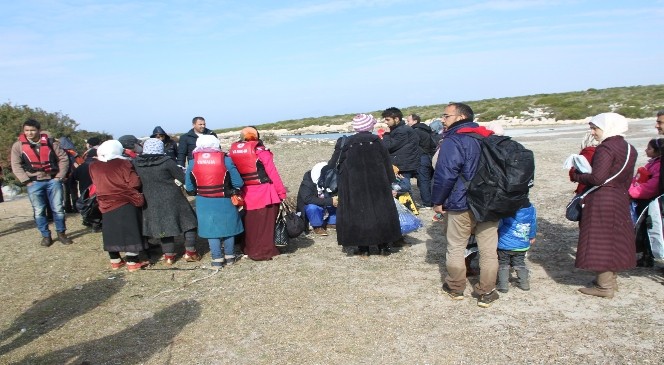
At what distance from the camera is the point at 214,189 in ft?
20.7

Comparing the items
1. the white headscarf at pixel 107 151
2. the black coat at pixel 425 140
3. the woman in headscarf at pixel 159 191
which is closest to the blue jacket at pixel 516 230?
the woman in headscarf at pixel 159 191

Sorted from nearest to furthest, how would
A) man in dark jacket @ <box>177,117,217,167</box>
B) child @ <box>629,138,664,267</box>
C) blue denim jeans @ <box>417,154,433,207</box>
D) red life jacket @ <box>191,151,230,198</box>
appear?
child @ <box>629,138,664,267</box> < red life jacket @ <box>191,151,230,198</box> < blue denim jeans @ <box>417,154,433,207</box> < man in dark jacket @ <box>177,117,217,167</box>

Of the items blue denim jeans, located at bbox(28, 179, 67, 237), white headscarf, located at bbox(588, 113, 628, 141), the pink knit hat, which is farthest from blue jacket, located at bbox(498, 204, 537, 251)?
blue denim jeans, located at bbox(28, 179, 67, 237)

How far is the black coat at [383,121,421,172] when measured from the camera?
8.73 metres

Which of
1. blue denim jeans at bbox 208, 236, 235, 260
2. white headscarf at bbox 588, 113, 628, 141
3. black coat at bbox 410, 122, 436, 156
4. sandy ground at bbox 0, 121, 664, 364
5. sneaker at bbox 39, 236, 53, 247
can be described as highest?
white headscarf at bbox 588, 113, 628, 141

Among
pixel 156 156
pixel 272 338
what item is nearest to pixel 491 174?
pixel 272 338

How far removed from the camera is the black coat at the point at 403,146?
8.73m

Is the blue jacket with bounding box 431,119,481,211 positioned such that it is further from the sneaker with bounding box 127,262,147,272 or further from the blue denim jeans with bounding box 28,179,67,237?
the blue denim jeans with bounding box 28,179,67,237

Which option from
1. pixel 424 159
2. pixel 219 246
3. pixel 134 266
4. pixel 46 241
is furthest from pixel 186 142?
pixel 424 159

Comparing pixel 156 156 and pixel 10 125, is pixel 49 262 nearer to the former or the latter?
pixel 156 156

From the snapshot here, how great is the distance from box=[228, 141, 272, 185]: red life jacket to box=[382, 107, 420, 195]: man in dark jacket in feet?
9.35

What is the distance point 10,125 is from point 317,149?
11.8 m

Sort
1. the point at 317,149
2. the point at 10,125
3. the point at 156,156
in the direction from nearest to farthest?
the point at 156,156 → the point at 10,125 → the point at 317,149

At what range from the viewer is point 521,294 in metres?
5.11
